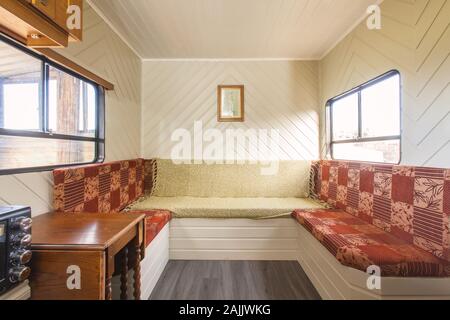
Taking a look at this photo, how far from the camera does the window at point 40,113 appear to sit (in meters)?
1.29

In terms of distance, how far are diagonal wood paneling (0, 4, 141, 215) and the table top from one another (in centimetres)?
18

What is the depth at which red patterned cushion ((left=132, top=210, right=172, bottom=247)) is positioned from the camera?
1870 mm

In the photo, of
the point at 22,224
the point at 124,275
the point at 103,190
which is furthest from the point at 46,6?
the point at 124,275

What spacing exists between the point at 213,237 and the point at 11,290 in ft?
5.97

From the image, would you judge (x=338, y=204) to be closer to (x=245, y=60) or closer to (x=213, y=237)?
(x=213, y=237)

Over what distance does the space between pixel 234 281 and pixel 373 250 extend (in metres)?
1.21

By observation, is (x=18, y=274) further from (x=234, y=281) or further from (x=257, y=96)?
(x=257, y=96)

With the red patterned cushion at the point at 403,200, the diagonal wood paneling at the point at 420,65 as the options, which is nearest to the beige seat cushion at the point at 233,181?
the red patterned cushion at the point at 403,200

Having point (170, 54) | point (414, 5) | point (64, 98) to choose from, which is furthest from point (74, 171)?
point (414, 5)

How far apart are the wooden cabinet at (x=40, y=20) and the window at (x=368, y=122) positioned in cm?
231

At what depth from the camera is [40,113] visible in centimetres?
152

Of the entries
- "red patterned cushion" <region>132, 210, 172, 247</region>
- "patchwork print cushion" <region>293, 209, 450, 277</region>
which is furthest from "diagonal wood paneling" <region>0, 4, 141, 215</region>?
"patchwork print cushion" <region>293, 209, 450, 277</region>

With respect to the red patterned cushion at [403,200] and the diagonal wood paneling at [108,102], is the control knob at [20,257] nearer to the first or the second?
the diagonal wood paneling at [108,102]

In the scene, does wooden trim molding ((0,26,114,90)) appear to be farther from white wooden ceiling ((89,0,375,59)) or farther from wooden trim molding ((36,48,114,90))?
white wooden ceiling ((89,0,375,59))
